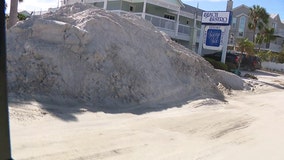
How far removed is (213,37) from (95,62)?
1729 cm

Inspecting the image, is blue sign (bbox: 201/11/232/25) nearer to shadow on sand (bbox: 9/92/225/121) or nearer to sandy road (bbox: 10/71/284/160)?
sandy road (bbox: 10/71/284/160)

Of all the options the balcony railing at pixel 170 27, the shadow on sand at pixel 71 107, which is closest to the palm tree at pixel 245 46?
the balcony railing at pixel 170 27

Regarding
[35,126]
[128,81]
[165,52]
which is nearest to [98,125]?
[35,126]

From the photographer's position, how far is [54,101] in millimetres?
10680

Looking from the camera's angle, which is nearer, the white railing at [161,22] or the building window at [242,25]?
the white railing at [161,22]

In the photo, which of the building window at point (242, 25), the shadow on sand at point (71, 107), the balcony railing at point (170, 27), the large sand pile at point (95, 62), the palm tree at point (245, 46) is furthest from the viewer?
the building window at point (242, 25)

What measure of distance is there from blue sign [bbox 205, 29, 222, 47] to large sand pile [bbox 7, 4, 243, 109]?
12.4 metres

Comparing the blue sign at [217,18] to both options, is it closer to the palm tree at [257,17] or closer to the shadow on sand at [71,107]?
the shadow on sand at [71,107]

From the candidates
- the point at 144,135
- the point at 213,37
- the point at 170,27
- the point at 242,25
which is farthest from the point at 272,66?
the point at 144,135

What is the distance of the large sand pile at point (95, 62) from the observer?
11250mm

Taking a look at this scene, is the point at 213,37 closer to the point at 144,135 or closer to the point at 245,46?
the point at 245,46

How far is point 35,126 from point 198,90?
28.4 feet

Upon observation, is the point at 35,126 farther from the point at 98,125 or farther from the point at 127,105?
the point at 127,105

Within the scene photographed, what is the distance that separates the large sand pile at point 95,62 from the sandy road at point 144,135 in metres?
1.08
